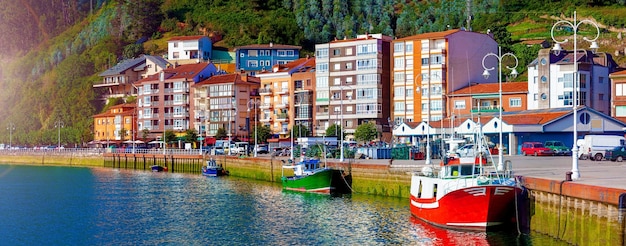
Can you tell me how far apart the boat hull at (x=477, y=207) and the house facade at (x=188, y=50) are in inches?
4575

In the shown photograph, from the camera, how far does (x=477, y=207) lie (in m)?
36.7

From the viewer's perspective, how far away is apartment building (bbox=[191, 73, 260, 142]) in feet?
394

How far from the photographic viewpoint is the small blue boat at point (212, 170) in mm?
84938

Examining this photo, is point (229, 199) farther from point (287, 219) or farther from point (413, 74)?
point (413, 74)

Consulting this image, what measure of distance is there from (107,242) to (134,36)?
5912 inches

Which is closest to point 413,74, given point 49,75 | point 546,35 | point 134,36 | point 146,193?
point 546,35

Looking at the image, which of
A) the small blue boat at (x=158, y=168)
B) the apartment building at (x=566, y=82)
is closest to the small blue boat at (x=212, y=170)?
the small blue boat at (x=158, y=168)

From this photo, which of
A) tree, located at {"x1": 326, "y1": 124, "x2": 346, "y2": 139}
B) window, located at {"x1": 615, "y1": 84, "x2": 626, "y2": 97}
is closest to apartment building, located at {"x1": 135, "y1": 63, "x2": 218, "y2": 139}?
tree, located at {"x1": 326, "y1": 124, "x2": 346, "y2": 139}

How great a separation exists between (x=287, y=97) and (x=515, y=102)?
117 feet

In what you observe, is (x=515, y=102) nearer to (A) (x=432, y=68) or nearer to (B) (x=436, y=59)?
(A) (x=432, y=68)

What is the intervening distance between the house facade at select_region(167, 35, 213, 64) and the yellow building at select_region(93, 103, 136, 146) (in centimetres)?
1450

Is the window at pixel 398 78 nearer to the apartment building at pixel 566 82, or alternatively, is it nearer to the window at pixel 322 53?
the window at pixel 322 53

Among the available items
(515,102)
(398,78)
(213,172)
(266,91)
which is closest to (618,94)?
(515,102)

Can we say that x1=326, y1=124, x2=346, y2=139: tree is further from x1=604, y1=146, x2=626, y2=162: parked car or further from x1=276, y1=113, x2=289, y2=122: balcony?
x1=604, y1=146, x2=626, y2=162: parked car
